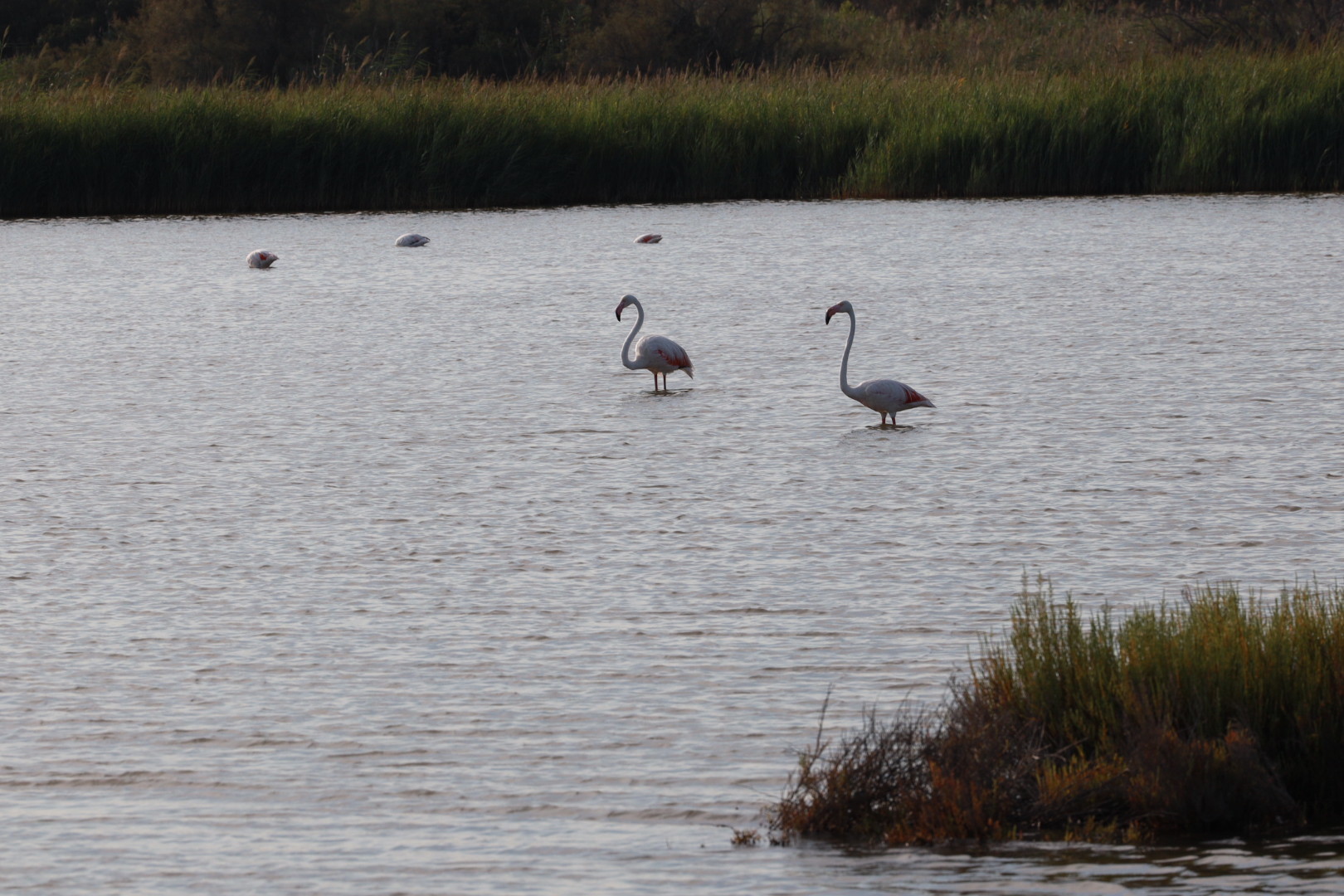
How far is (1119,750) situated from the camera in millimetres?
5219

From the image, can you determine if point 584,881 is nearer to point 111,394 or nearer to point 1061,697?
point 1061,697

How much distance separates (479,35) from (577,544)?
3474 cm

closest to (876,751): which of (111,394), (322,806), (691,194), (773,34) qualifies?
(322,806)

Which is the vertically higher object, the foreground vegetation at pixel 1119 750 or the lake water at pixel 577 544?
the foreground vegetation at pixel 1119 750

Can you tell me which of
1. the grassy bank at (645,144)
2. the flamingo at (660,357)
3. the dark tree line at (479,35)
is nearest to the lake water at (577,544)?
the flamingo at (660,357)

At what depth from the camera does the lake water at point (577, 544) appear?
210 inches

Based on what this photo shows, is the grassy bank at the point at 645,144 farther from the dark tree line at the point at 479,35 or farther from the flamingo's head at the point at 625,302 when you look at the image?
the flamingo's head at the point at 625,302

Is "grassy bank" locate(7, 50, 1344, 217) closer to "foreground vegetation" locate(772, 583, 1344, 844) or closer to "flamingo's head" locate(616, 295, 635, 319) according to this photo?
"flamingo's head" locate(616, 295, 635, 319)

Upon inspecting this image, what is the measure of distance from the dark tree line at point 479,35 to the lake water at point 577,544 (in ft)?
67.4

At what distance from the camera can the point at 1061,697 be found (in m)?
5.46

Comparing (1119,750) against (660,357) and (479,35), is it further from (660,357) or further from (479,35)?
(479,35)

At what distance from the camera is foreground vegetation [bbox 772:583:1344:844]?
5.04 meters

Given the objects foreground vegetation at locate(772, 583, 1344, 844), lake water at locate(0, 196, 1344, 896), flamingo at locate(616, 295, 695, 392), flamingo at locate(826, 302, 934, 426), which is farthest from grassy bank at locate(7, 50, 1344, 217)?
foreground vegetation at locate(772, 583, 1344, 844)

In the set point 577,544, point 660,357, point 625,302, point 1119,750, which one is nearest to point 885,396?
point 660,357
